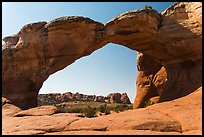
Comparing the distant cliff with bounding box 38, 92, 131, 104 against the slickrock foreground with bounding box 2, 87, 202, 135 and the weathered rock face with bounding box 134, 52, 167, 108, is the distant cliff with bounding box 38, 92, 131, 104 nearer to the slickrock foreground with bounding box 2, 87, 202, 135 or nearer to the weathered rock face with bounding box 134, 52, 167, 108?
the weathered rock face with bounding box 134, 52, 167, 108

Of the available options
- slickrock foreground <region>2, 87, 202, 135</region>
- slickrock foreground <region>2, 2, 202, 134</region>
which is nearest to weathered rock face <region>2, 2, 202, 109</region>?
slickrock foreground <region>2, 2, 202, 134</region>

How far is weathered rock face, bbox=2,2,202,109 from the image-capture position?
698 inches

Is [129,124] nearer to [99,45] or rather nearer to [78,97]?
[99,45]

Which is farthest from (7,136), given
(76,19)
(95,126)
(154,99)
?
(154,99)

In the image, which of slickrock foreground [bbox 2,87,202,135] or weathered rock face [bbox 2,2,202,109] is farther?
weathered rock face [bbox 2,2,202,109]

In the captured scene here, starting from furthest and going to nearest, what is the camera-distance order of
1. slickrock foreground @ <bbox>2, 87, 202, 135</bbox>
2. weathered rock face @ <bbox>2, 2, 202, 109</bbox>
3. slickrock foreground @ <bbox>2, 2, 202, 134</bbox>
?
weathered rock face @ <bbox>2, 2, 202, 109</bbox> → slickrock foreground @ <bbox>2, 2, 202, 134</bbox> → slickrock foreground @ <bbox>2, 87, 202, 135</bbox>

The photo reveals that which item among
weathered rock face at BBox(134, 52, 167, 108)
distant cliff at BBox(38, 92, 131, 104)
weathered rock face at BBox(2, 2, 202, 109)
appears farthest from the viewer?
distant cliff at BBox(38, 92, 131, 104)

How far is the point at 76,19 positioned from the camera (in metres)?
18.1

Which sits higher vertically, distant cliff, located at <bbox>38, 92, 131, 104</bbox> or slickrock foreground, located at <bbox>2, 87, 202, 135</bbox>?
slickrock foreground, located at <bbox>2, 87, 202, 135</bbox>

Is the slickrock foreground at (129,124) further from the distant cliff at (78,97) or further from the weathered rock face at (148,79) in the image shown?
the distant cliff at (78,97)

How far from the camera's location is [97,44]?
1983cm

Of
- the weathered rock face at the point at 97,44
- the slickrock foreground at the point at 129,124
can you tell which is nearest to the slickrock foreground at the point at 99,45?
the weathered rock face at the point at 97,44

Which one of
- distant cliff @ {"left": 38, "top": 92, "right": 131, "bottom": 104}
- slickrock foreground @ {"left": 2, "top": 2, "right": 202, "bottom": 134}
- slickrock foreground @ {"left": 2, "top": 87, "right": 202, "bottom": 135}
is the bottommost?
distant cliff @ {"left": 38, "top": 92, "right": 131, "bottom": 104}

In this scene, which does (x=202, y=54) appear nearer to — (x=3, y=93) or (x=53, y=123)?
(x=53, y=123)
